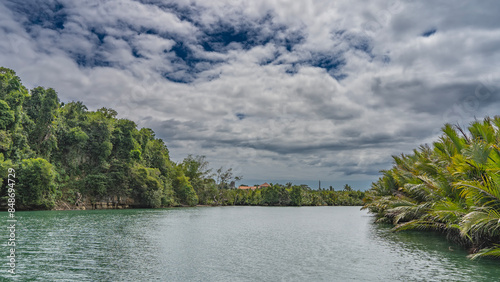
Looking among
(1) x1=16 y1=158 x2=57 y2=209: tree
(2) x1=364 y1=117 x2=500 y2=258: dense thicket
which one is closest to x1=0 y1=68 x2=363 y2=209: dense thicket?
(1) x1=16 y1=158 x2=57 y2=209: tree

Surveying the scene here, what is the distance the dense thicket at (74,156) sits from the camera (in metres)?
48.3

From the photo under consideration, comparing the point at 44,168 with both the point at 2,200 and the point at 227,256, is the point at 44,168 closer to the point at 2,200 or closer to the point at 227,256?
the point at 2,200

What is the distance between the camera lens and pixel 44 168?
49688mm

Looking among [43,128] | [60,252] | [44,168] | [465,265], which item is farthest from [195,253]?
[43,128]

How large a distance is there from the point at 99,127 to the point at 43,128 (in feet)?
42.2

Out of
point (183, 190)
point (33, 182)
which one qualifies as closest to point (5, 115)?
point (33, 182)

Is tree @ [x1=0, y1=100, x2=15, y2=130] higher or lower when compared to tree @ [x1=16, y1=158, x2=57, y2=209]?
higher

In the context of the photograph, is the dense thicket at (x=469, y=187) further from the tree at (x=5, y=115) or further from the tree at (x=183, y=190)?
the tree at (x=183, y=190)

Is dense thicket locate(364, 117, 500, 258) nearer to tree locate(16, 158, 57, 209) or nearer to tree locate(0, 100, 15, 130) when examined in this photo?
tree locate(16, 158, 57, 209)

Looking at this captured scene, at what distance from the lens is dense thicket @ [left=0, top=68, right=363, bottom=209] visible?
48.3 m

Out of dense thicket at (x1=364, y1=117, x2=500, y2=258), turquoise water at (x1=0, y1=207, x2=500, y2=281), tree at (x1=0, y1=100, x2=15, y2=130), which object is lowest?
turquoise water at (x1=0, y1=207, x2=500, y2=281)

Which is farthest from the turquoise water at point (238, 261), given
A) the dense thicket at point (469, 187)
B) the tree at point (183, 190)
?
the tree at point (183, 190)

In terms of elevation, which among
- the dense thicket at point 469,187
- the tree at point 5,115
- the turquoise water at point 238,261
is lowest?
the turquoise water at point 238,261

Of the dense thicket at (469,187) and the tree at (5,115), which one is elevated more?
the tree at (5,115)
